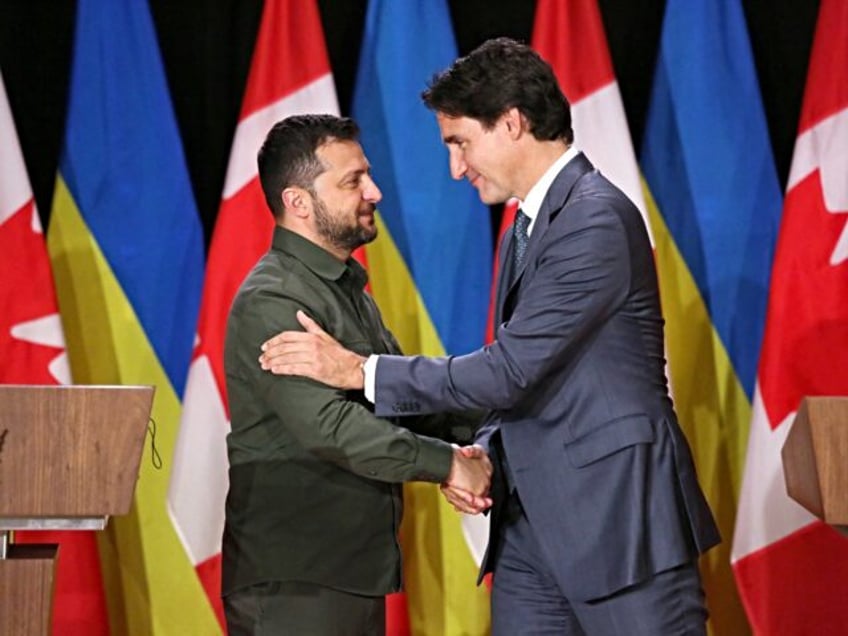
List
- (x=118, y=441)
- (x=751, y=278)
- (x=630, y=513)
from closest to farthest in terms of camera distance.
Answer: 1. (x=118, y=441)
2. (x=630, y=513)
3. (x=751, y=278)

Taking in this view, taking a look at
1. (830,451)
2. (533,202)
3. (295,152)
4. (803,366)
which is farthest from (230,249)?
(830,451)

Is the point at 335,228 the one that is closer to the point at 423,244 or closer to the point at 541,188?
the point at 541,188

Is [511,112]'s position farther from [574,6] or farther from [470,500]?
[574,6]

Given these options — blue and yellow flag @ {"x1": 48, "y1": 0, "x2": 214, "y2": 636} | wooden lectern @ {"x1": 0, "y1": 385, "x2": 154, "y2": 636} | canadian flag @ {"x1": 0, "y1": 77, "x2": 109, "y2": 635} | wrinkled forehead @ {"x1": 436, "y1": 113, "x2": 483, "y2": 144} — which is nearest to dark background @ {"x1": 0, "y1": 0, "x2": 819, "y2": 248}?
blue and yellow flag @ {"x1": 48, "y1": 0, "x2": 214, "y2": 636}

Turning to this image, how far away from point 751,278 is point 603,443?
5.50 feet

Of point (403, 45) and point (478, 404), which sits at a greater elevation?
point (403, 45)

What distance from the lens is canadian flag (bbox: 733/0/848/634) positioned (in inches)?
149

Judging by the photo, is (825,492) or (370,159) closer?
(825,492)

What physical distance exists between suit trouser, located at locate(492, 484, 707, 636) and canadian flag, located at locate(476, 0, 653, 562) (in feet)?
3.55

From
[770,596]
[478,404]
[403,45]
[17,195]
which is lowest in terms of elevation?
[770,596]

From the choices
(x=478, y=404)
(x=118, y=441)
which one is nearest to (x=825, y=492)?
(x=478, y=404)

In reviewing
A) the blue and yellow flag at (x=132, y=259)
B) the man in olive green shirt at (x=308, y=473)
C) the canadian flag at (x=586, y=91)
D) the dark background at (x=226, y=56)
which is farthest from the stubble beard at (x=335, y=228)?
the dark background at (x=226, y=56)

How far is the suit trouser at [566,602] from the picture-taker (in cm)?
249

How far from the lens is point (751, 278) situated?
4.02 meters
